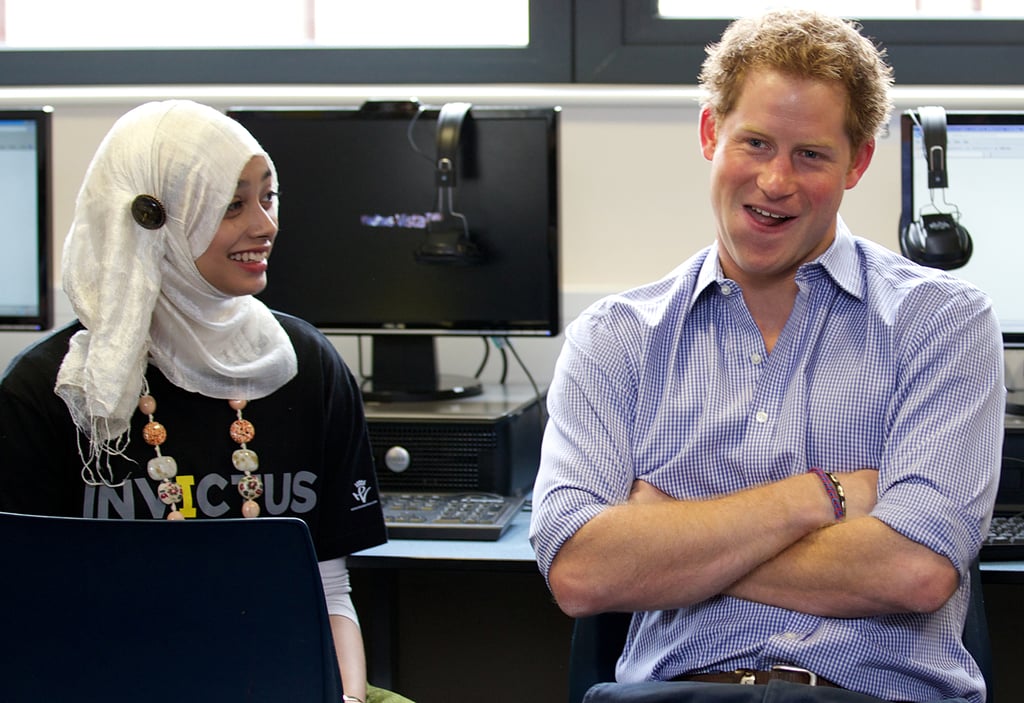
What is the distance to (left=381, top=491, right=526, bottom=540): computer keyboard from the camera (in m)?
1.73

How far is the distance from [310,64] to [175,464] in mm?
1223

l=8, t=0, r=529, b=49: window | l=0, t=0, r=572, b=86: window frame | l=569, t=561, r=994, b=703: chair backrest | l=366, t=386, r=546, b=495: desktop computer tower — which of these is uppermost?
l=8, t=0, r=529, b=49: window

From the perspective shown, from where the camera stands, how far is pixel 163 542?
3.48 ft

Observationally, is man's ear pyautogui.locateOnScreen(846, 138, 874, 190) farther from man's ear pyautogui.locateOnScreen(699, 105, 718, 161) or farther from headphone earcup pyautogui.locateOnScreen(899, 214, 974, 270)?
headphone earcup pyautogui.locateOnScreen(899, 214, 974, 270)

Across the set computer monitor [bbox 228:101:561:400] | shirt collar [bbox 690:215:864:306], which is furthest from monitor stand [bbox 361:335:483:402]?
shirt collar [bbox 690:215:864:306]

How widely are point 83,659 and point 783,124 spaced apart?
1.00 m

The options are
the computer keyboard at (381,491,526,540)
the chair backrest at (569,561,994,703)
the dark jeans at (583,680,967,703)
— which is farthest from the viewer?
the computer keyboard at (381,491,526,540)

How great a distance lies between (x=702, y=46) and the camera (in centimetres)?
244

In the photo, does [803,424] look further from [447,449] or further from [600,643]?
[447,449]

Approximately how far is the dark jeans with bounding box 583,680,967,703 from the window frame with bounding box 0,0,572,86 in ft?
4.82

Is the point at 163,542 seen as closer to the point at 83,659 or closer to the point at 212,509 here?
the point at 83,659

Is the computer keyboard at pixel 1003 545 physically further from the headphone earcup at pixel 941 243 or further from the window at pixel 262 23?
the window at pixel 262 23

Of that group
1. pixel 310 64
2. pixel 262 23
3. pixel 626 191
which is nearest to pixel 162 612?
pixel 626 191

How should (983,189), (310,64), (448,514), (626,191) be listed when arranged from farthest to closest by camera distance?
1. (310,64)
2. (626,191)
3. (983,189)
4. (448,514)
